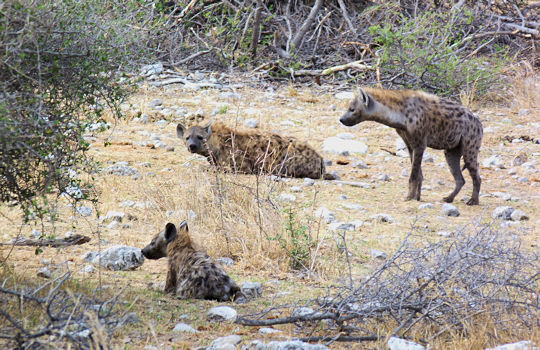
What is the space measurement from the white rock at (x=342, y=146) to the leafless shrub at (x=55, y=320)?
6094 millimetres

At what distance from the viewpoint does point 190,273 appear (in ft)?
15.4

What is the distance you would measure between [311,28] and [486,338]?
1131 centimetres

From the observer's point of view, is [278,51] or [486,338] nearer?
[486,338]

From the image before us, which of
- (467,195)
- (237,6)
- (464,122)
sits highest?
(237,6)

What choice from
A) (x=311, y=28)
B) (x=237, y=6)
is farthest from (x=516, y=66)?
(x=237, y=6)

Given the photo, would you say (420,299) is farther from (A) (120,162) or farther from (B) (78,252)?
(A) (120,162)

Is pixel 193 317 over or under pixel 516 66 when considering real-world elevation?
under

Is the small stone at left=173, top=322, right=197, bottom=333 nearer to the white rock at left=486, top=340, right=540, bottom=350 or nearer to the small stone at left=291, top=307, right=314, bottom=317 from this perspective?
the small stone at left=291, top=307, right=314, bottom=317

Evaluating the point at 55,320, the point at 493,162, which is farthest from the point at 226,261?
the point at 493,162

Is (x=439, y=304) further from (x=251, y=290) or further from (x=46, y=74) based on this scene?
(x=46, y=74)

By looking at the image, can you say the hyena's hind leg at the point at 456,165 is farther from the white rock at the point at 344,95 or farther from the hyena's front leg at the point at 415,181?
the white rock at the point at 344,95

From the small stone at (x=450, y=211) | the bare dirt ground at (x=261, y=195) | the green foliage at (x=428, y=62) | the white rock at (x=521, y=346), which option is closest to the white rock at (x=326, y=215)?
the bare dirt ground at (x=261, y=195)

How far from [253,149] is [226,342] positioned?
5310 millimetres

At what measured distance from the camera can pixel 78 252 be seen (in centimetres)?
549
